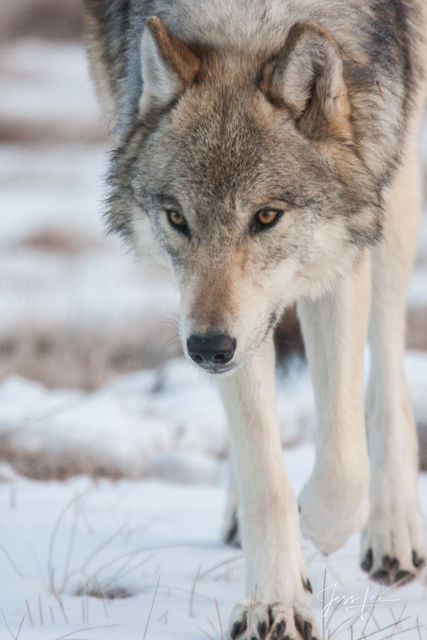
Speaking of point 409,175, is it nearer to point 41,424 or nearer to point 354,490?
point 354,490

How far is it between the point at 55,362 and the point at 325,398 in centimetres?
371

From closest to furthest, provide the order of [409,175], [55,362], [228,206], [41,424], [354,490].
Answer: [228,206], [354,490], [409,175], [41,424], [55,362]

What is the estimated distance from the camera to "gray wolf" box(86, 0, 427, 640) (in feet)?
8.29

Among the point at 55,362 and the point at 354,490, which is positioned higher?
the point at 354,490

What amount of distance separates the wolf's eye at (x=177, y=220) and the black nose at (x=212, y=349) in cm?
41

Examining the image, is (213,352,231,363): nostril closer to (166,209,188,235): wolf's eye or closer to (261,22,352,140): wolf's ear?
(166,209,188,235): wolf's eye

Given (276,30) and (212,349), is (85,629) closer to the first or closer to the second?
(212,349)

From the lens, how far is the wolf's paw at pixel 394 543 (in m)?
3.34

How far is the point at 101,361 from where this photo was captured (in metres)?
6.45

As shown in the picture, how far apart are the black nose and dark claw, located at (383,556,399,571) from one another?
1.36 meters

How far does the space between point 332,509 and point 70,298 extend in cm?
Result: 493

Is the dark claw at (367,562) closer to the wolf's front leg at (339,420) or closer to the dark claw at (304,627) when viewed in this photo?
the wolf's front leg at (339,420)

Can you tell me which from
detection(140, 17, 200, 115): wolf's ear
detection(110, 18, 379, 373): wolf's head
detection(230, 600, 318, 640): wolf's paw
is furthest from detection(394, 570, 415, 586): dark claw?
detection(140, 17, 200, 115): wolf's ear

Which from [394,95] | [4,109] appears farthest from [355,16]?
[4,109]
